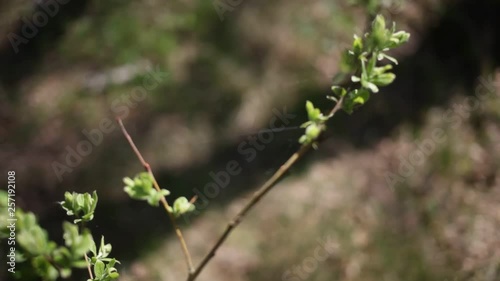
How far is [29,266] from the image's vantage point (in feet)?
3.20

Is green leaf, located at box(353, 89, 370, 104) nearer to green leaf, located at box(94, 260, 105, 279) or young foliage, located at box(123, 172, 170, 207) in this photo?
young foliage, located at box(123, 172, 170, 207)

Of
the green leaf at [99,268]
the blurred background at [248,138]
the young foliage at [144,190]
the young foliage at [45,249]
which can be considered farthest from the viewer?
the blurred background at [248,138]

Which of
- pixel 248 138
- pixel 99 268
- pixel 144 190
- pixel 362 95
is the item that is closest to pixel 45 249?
pixel 99 268

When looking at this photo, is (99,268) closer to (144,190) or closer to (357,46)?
(144,190)

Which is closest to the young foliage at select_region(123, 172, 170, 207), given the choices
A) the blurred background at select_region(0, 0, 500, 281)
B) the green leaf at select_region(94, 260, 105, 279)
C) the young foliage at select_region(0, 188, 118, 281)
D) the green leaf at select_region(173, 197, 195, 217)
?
the green leaf at select_region(173, 197, 195, 217)

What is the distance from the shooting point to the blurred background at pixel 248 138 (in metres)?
4.20

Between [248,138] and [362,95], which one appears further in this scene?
[248,138]

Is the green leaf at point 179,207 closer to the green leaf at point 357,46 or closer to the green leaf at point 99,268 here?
the green leaf at point 99,268

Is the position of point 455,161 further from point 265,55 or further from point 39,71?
point 39,71

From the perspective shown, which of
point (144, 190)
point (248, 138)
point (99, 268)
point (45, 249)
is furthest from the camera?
point (248, 138)

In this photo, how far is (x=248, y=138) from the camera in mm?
4645

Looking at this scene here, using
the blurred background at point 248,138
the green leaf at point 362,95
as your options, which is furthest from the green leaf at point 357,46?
the blurred background at point 248,138

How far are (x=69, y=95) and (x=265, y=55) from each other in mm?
1990

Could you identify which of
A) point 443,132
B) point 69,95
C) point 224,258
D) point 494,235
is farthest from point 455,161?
point 69,95
